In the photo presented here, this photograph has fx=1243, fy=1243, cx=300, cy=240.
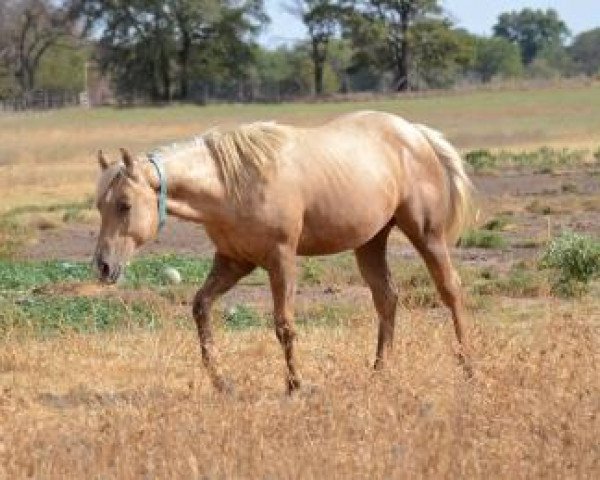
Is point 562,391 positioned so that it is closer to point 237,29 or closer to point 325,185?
point 325,185

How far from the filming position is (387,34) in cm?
9212

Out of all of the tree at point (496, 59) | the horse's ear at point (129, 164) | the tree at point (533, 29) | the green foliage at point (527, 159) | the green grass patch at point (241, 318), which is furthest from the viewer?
the tree at point (533, 29)

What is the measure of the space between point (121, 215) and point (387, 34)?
86932mm

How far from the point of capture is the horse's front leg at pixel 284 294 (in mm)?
7266

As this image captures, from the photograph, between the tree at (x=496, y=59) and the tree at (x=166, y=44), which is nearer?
the tree at (x=166, y=44)

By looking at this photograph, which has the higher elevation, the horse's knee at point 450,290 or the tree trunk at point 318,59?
the horse's knee at point 450,290

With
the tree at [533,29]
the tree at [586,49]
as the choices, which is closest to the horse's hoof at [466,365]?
the tree at [586,49]

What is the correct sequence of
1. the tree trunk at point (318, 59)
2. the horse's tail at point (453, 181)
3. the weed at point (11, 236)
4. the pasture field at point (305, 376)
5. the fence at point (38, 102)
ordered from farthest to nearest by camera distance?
the tree trunk at point (318, 59) < the fence at point (38, 102) < the weed at point (11, 236) < the horse's tail at point (453, 181) < the pasture field at point (305, 376)

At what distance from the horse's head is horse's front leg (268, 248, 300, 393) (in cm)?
85

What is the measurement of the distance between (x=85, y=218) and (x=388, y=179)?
15.4 meters

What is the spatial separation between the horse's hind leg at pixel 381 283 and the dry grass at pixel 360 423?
0.83m

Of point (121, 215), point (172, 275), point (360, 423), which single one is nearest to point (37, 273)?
point (172, 275)

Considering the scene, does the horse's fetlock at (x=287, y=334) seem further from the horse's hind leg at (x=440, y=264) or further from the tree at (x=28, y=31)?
the tree at (x=28, y=31)

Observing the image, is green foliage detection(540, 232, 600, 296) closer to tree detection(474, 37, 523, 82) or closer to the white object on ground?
the white object on ground
